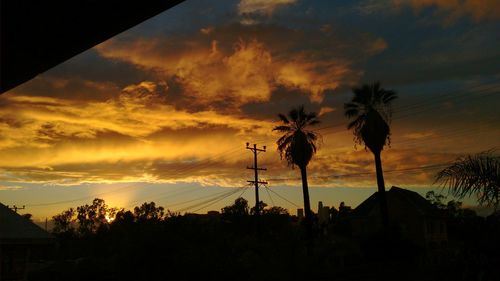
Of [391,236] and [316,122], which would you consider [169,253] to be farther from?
[316,122]

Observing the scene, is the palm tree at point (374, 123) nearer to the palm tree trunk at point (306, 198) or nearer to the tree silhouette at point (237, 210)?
the palm tree trunk at point (306, 198)

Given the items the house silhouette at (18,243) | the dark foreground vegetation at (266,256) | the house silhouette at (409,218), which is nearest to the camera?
the dark foreground vegetation at (266,256)

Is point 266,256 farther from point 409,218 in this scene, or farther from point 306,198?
point 409,218

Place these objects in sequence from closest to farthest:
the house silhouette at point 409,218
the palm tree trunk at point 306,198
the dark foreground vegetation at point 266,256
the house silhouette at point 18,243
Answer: the dark foreground vegetation at point 266,256, the house silhouette at point 18,243, the palm tree trunk at point 306,198, the house silhouette at point 409,218

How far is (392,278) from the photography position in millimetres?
25734

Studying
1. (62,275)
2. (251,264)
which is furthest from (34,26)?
(62,275)

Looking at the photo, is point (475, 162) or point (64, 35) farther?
point (475, 162)

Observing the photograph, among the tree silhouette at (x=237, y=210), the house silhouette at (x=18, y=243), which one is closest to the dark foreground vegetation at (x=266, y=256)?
the house silhouette at (x=18, y=243)

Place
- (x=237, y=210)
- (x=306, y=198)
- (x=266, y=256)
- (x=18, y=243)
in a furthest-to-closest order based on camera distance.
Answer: (x=237, y=210) < (x=306, y=198) < (x=266, y=256) < (x=18, y=243)

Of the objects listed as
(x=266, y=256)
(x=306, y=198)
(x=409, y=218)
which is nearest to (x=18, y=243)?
(x=266, y=256)

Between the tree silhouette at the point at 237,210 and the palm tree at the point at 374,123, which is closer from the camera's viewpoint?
the palm tree at the point at 374,123

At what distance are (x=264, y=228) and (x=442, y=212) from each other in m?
21.5

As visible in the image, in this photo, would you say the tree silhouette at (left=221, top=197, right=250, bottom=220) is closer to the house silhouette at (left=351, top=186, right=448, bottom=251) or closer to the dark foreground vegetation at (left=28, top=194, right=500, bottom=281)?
the house silhouette at (left=351, top=186, right=448, bottom=251)

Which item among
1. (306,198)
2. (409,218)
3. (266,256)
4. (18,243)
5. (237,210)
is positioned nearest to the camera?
(18,243)
